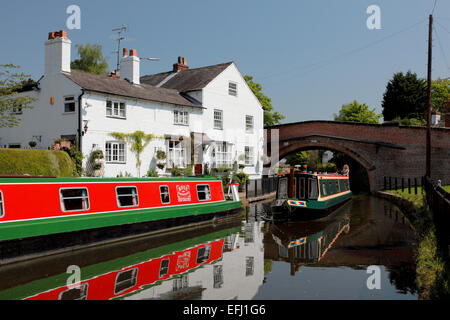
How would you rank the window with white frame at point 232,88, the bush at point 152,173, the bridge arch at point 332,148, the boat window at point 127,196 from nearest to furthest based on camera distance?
the boat window at point 127,196, the bush at point 152,173, the window with white frame at point 232,88, the bridge arch at point 332,148

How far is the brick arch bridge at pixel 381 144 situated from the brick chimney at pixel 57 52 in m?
18.7

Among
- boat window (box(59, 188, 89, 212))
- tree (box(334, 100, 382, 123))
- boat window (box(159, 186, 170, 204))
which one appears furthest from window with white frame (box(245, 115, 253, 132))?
tree (box(334, 100, 382, 123))

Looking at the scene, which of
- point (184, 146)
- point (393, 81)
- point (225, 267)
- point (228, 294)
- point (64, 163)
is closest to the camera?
point (228, 294)

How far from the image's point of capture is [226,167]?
26.6 meters

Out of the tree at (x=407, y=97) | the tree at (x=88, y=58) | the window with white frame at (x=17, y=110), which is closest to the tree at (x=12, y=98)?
the window with white frame at (x=17, y=110)

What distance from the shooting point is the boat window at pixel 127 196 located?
12102mm

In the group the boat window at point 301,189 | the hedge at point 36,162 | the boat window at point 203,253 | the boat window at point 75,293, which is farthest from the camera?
the boat window at point 301,189

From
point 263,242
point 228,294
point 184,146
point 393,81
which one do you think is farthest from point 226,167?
point 393,81

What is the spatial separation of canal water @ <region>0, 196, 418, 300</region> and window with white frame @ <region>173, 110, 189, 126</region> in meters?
Result: 11.1

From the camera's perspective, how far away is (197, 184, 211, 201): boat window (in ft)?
50.4

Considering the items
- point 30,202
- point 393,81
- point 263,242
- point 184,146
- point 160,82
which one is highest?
point 393,81

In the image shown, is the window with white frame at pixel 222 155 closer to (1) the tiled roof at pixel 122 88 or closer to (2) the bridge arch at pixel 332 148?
(1) the tiled roof at pixel 122 88

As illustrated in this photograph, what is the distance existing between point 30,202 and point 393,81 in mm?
46016

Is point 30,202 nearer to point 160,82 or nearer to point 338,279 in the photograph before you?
point 338,279
